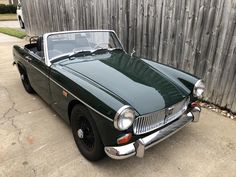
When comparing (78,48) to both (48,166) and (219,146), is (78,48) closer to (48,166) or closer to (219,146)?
(48,166)

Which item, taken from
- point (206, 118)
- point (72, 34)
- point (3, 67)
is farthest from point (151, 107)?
point (3, 67)

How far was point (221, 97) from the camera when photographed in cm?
425

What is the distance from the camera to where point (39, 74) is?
13.1 feet

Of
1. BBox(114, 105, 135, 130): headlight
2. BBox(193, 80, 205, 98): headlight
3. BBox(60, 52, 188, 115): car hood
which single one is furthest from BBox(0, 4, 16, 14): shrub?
BBox(114, 105, 135, 130): headlight

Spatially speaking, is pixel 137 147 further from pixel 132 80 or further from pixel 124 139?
pixel 132 80

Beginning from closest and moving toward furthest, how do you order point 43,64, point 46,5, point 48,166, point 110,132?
point 110,132 → point 48,166 → point 43,64 → point 46,5

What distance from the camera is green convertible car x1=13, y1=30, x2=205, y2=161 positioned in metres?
2.50

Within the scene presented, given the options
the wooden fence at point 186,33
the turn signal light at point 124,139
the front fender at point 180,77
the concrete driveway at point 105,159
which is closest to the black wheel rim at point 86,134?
the concrete driveway at point 105,159

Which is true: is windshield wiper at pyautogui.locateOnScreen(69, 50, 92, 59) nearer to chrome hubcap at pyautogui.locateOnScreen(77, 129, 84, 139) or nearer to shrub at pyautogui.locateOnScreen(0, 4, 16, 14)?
chrome hubcap at pyautogui.locateOnScreen(77, 129, 84, 139)

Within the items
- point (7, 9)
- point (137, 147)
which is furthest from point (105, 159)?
point (7, 9)

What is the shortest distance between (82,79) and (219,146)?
7.21 ft

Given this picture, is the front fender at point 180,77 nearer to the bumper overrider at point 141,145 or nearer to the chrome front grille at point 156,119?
the chrome front grille at point 156,119

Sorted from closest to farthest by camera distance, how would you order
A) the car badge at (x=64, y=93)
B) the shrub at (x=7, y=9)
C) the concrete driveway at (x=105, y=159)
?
the concrete driveway at (x=105, y=159), the car badge at (x=64, y=93), the shrub at (x=7, y=9)

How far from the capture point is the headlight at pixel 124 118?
92.5 inches
